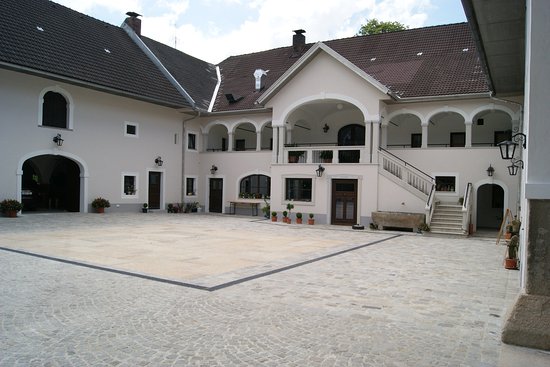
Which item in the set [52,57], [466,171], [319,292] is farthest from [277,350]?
[52,57]

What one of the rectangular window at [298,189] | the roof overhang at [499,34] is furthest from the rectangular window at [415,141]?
the roof overhang at [499,34]

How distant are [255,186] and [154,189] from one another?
6.03 m

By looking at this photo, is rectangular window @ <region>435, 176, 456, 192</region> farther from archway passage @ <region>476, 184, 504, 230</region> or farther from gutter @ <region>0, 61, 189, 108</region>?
gutter @ <region>0, 61, 189, 108</region>

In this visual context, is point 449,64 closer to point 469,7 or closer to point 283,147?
point 283,147

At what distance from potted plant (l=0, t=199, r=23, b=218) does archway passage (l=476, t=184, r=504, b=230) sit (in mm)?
21927

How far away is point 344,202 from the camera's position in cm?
2205

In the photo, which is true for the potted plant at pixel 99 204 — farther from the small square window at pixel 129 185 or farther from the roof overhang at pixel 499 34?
the roof overhang at pixel 499 34

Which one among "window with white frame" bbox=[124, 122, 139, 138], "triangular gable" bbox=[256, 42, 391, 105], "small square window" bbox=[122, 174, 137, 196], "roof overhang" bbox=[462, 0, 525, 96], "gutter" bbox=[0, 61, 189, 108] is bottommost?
"small square window" bbox=[122, 174, 137, 196]

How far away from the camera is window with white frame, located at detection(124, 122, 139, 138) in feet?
80.2

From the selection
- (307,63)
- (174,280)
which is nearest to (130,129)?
(307,63)

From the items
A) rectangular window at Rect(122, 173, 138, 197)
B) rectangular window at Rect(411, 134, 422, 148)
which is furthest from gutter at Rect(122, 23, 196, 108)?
rectangular window at Rect(411, 134, 422, 148)

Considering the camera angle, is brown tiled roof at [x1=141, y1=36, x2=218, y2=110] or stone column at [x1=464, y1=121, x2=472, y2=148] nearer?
stone column at [x1=464, y1=121, x2=472, y2=148]

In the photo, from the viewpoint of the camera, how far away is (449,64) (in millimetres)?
22766

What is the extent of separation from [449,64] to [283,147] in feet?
31.5
